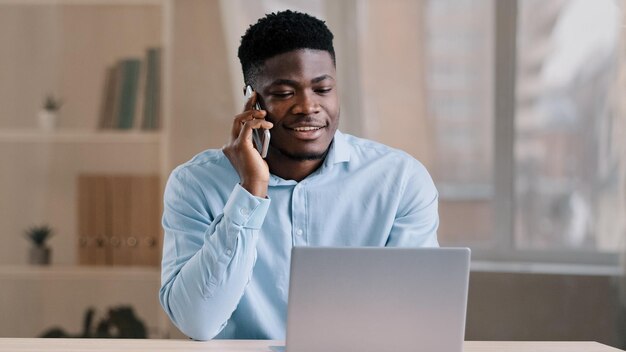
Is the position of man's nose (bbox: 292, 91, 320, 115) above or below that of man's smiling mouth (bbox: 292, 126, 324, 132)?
above

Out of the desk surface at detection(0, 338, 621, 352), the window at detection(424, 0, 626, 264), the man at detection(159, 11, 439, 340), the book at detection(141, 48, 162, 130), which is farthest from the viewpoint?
the book at detection(141, 48, 162, 130)

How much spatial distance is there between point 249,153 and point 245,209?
0.17 m

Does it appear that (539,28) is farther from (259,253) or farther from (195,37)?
(259,253)

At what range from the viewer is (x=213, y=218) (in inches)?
84.9

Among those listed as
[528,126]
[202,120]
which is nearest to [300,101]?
[202,120]

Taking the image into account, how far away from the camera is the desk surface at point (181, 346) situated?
177 cm

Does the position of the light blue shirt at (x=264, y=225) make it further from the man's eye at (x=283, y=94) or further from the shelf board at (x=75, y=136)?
the shelf board at (x=75, y=136)

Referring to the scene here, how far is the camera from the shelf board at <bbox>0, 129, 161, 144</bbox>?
3.93 metres

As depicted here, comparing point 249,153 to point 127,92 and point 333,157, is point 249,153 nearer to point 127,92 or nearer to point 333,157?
point 333,157

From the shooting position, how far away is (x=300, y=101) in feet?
6.94

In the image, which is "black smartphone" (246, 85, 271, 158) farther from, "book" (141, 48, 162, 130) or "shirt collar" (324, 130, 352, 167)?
"book" (141, 48, 162, 130)

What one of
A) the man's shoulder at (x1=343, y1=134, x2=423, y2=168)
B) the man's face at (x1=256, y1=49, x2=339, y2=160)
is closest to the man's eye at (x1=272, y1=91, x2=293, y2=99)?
the man's face at (x1=256, y1=49, x2=339, y2=160)

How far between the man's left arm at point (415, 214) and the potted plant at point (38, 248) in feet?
7.13

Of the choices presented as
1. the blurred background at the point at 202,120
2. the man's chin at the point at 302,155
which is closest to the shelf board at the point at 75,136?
the blurred background at the point at 202,120
